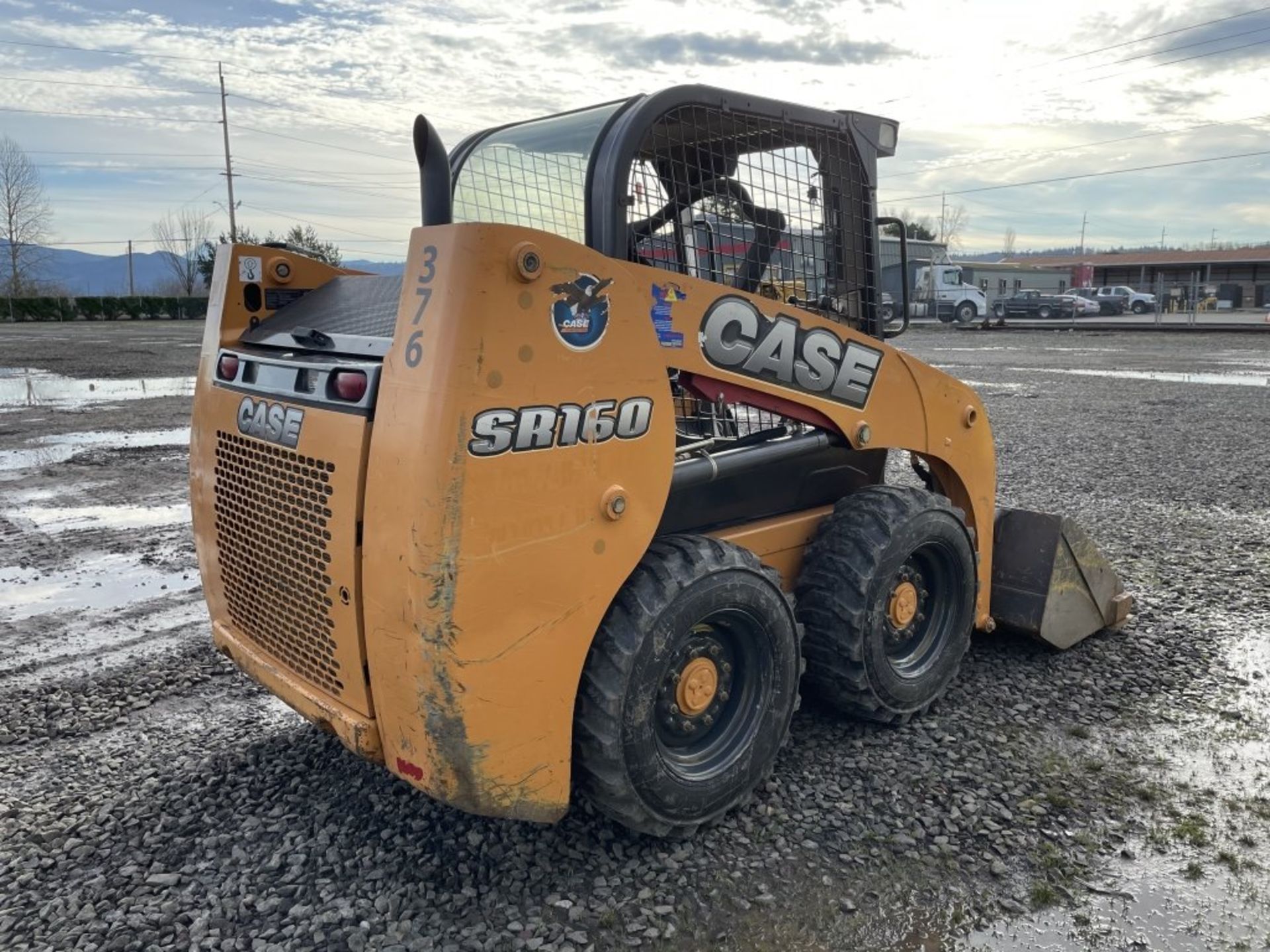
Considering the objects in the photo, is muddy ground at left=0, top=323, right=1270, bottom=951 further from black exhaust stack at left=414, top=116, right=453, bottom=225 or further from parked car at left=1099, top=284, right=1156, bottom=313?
parked car at left=1099, top=284, right=1156, bottom=313

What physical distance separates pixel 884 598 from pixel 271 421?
2286mm

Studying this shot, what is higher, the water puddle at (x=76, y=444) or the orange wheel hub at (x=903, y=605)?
the orange wheel hub at (x=903, y=605)

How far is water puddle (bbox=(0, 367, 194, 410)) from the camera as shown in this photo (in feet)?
49.5

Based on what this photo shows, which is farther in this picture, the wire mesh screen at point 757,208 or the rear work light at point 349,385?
the wire mesh screen at point 757,208

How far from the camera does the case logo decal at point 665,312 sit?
9.74 feet

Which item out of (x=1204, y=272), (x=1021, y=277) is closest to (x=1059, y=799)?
(x=1021, y=277)

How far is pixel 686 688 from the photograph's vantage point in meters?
3.18

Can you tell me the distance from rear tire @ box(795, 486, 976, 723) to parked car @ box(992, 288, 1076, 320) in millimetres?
37535

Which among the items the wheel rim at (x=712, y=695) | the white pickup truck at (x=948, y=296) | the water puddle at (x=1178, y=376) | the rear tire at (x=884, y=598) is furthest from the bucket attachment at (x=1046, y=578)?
the white pickup truck at (x=948, y=296)

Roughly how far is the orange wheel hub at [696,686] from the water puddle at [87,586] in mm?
3933

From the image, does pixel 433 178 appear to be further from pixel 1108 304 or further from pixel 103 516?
pixel 1108 304

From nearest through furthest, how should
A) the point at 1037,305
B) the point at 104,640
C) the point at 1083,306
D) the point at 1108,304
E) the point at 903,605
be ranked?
the point at 903,605 → the point at 104,640 → the point at 1037,305 → the point at 1083,306 → the point at 1108,304

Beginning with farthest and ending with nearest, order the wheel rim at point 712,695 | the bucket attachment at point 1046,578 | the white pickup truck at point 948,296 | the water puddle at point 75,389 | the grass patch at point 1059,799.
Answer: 1. the white pickup truck at point 948,296
2. the water puddle at point 75,389
3. the bucket attachment at point 1046,578
4. the grass patch at point 1059,799
5. the wheel rim at point 712,695

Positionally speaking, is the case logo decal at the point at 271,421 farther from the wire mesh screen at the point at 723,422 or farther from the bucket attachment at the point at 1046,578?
the bucket attachment at the point at 1046,578
